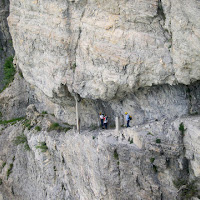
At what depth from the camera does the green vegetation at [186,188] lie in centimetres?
1253

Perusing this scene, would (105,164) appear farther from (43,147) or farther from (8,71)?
(8,71)

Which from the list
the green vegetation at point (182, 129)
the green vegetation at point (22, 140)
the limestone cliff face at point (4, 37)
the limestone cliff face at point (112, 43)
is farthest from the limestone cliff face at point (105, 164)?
the limestone cliff face at point (4, 37)

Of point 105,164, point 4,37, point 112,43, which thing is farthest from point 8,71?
point 105,164

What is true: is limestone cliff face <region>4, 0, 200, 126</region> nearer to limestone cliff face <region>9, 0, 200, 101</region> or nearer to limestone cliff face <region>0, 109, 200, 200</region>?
limestone cliff face <region>9, 0, 200, 101</region>

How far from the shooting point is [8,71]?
3316 cm

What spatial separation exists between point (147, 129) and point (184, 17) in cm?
608

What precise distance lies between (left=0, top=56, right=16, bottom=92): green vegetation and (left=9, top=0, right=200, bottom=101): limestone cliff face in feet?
43.2

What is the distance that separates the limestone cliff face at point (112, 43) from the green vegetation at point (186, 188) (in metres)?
5.00

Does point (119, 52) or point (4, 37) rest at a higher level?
point (4, 37)

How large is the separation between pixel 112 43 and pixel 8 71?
21534 millimetres

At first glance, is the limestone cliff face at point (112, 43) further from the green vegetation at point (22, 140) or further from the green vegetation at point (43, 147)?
the green vegetation at point (22, 140)

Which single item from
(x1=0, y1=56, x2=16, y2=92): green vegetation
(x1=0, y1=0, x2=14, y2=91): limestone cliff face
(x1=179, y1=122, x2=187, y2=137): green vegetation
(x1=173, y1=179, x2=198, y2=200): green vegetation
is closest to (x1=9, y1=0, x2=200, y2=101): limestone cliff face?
(x1=179, y1=122, x2=187, y2=137): green vegetation

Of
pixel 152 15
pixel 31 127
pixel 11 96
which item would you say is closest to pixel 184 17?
pixel 152 15

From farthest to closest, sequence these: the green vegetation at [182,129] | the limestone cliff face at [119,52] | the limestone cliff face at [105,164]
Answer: the limestone cliff face at [119,52], the limestone cliff face at [105,164], the green vegetation at [182,129]
